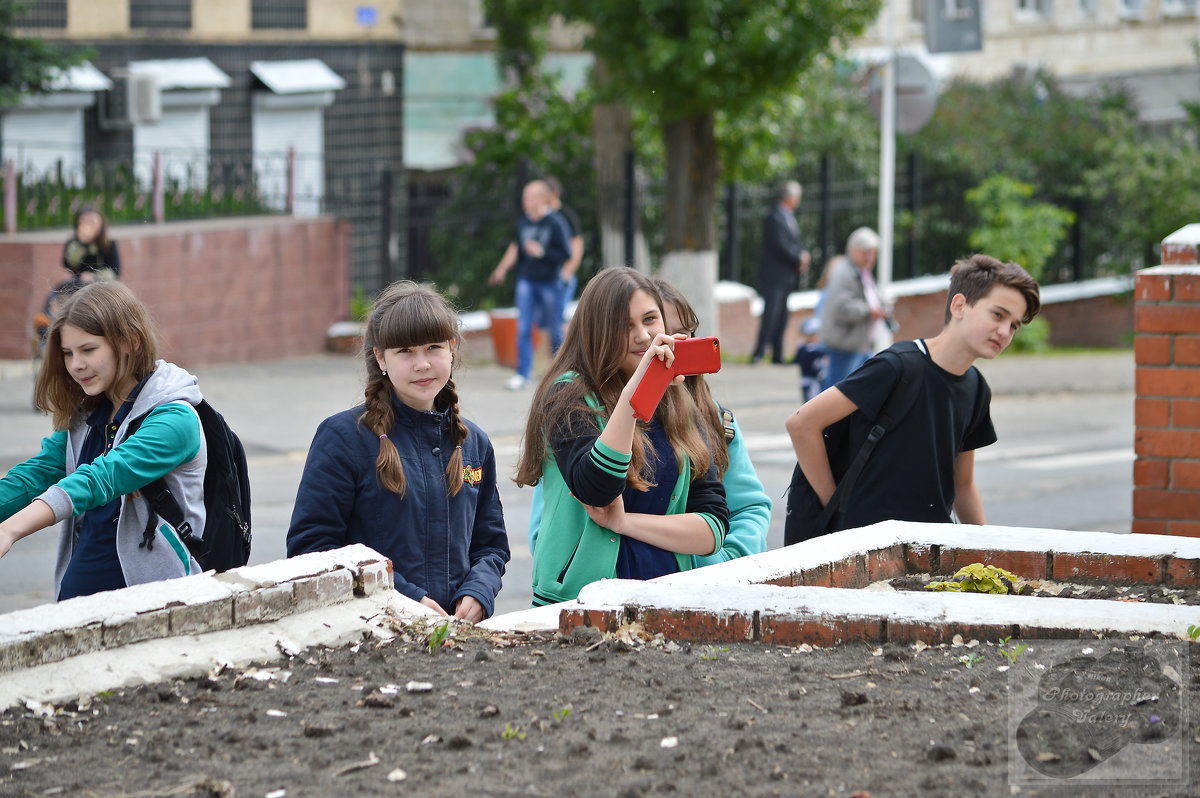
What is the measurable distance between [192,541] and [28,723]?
1164 mm

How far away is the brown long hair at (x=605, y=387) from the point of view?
433 cm

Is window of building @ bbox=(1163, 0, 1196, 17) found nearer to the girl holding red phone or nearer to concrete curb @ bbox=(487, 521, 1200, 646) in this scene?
concrete curb @ bbox=(487, 521, 1200, 646)

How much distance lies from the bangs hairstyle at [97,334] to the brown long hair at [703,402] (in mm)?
1458

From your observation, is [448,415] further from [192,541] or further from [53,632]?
[53,632]

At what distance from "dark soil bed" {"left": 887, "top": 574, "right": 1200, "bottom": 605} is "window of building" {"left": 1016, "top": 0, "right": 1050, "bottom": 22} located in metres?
32.1

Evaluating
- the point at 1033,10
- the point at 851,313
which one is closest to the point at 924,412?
the point at 851,313

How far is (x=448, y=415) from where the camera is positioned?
15.0 ft

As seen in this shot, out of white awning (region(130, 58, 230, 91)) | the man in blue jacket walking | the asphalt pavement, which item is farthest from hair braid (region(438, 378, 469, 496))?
white awning (region(130, 58, 230, 91))

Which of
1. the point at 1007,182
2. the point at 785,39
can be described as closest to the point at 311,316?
the point at 785,39

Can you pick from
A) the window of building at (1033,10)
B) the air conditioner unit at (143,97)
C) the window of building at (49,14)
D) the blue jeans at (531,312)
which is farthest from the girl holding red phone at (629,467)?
the window of building at (1033,10)

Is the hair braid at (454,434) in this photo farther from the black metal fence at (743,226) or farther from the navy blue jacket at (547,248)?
the black metal fence at (743,226)

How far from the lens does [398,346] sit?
4398 millimetres

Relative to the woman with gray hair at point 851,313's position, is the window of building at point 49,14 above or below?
above

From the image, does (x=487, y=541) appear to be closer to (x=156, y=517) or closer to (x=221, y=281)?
(x=156, y=517)
